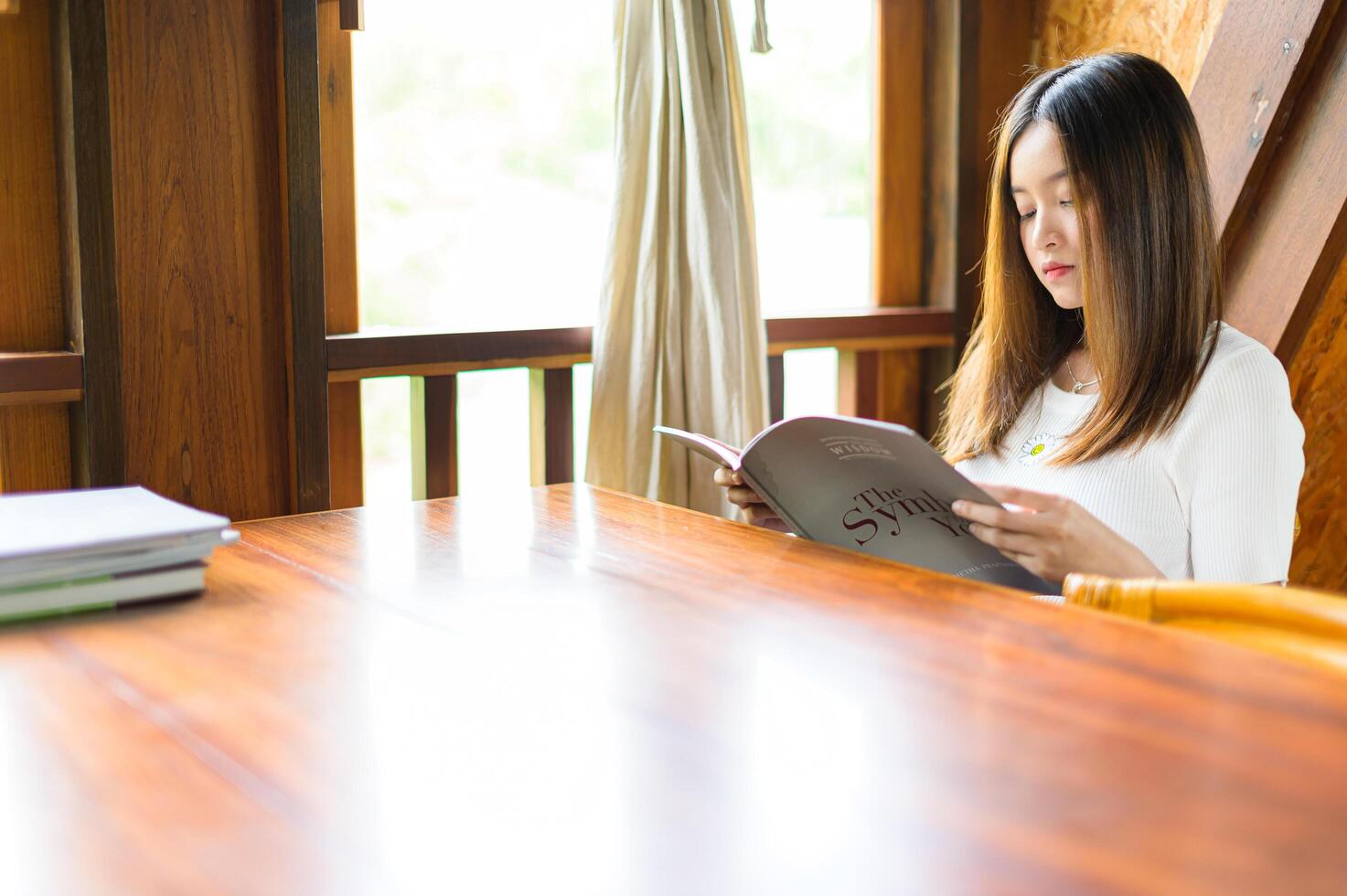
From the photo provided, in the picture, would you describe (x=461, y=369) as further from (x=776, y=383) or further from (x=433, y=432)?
(x=776, y=383)

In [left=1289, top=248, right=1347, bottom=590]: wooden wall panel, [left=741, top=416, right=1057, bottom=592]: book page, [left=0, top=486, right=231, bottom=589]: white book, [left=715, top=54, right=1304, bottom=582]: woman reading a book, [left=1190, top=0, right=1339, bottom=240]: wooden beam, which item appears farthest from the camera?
[left=1289, top=248, right=1347, bottom=590]: wooden wall panel

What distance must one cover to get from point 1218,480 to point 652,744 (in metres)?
0.92

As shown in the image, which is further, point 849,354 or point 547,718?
point 849,354

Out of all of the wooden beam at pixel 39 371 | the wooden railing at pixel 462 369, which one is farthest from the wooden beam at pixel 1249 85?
the wooden beam at pixel 39 371

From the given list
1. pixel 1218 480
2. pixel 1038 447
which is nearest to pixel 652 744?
pixel 1218 480

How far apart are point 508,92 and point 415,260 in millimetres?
387

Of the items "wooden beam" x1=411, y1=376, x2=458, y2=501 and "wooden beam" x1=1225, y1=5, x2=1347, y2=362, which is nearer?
"wooden beam" x1=1225, y1=5, x2=1347, y2=362

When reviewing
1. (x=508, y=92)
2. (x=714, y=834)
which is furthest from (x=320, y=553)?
(x=508, y=92)

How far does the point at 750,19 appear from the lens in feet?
8.03

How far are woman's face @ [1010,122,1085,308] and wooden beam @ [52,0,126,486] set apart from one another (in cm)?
138

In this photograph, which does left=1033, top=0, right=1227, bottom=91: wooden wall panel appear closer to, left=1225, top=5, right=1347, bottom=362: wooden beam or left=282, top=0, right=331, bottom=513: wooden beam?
left=1225, top=5, right=1347, bottom=362: wooden beam

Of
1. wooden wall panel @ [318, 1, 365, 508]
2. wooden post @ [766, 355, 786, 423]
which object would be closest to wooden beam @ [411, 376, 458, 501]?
wooden wall panel @ [318, 1, 365, 508]

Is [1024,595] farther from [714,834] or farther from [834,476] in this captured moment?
[714,834]

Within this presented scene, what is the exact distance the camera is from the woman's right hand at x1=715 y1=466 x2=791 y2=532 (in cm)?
146
